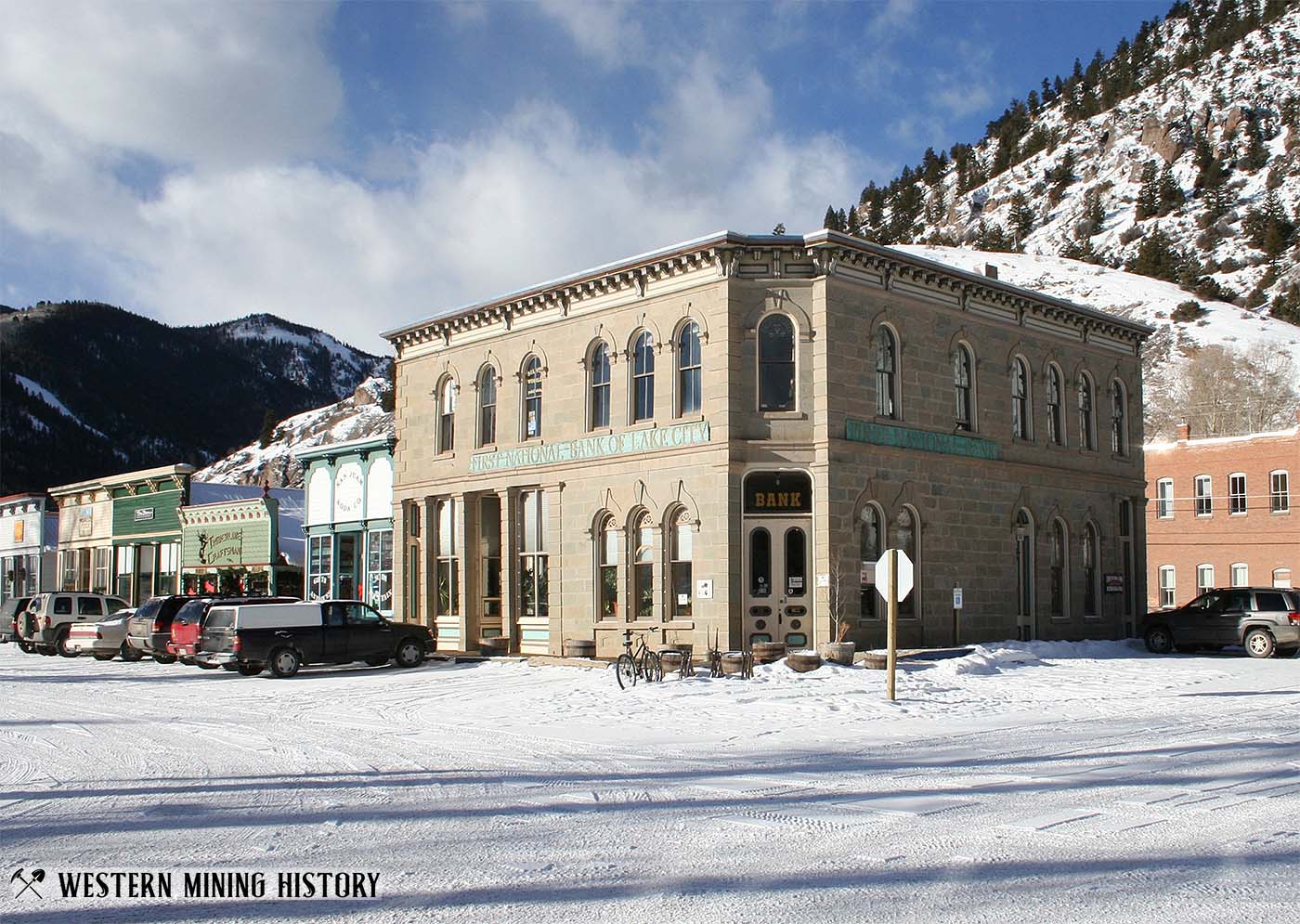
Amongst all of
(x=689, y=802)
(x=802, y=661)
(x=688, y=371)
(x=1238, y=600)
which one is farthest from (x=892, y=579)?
(x=1238, y=600)

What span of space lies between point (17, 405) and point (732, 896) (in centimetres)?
18843

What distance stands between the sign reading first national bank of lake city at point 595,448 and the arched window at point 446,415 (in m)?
1.60

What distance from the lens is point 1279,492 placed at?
48.8 metres

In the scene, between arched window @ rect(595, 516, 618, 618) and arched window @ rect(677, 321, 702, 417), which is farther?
arched window @ rect(595, 516, 618, 618)

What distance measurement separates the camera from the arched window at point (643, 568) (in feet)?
85.9

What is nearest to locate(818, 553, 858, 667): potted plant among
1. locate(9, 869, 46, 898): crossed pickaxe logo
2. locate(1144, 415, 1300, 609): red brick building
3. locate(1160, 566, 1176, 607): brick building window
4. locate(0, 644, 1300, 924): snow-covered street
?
locate(0, 644, 1300, 924): snow-covered street

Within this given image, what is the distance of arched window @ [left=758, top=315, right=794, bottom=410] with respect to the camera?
2522cm

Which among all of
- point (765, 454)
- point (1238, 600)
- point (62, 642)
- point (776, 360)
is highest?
point (776, 360)

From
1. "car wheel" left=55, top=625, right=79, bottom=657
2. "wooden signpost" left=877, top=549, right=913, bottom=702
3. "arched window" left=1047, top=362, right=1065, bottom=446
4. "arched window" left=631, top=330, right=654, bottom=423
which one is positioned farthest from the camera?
"car wheel" left=55, top=625, right=79, bottom=657

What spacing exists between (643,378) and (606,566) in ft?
13.9

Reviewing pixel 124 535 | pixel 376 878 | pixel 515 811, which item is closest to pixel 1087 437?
pixel 515 811

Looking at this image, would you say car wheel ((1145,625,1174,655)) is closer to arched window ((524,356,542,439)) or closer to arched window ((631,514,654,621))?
arched window ((631,514,654,621))

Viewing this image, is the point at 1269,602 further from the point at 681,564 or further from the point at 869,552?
the point at 681,564

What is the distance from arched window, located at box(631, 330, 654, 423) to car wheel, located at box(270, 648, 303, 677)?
8631 millimetres
